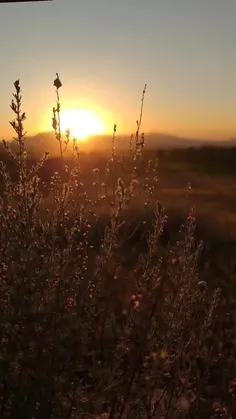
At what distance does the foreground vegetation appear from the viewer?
3510 mm

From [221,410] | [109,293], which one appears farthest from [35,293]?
[221,410]

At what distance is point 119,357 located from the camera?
11.7 feet

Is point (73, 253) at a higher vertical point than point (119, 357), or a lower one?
higher

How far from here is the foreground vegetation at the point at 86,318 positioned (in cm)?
351

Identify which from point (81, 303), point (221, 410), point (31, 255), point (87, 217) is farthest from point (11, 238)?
point (221, 410)

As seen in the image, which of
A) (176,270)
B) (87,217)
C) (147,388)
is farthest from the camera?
(87,217)

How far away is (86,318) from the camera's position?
381cm

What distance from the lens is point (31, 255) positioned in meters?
3.62

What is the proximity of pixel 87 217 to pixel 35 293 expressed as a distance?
1.03 m

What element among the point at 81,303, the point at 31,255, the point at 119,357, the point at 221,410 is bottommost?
the point at 221,410

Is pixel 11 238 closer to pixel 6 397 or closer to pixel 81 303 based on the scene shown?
pixel 81 303

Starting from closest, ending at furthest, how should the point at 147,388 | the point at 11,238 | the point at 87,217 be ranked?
the point at 147,388 → the point at 11,238 → the point at 87,217

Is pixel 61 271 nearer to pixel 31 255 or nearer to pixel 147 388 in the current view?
pixel 31 255

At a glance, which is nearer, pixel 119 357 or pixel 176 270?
pixel 119 357
